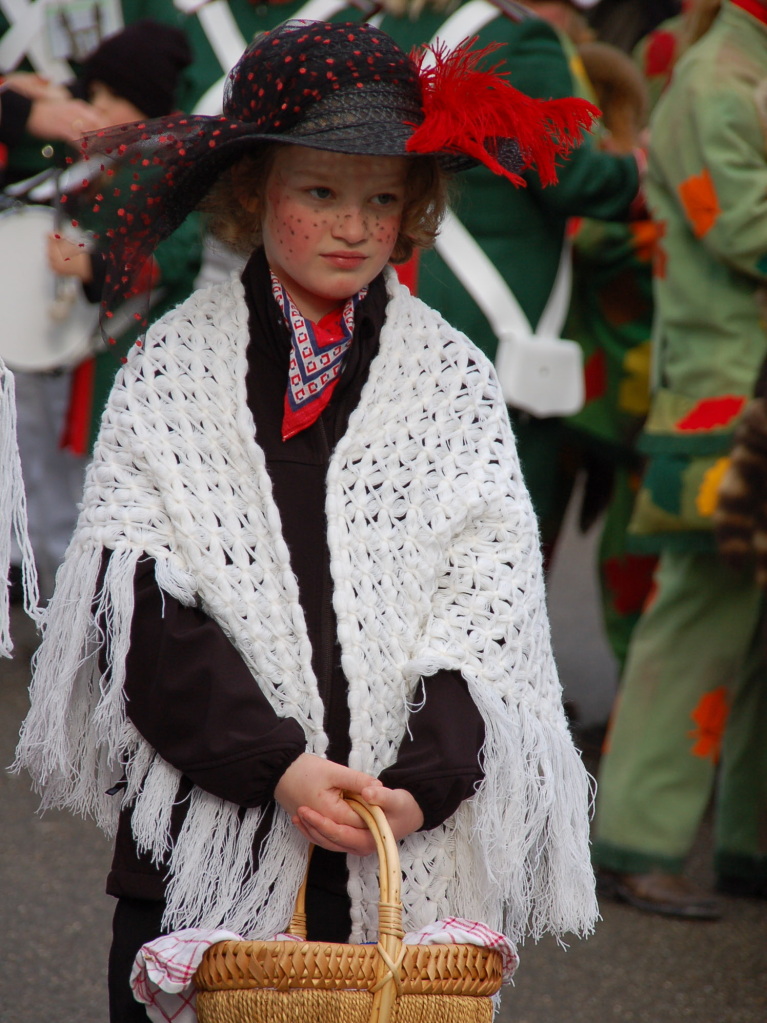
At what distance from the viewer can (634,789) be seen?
143 inches

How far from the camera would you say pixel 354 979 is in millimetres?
1752

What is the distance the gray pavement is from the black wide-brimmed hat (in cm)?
184

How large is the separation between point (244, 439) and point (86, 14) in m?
2.90

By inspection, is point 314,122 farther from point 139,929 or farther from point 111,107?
point 111,107

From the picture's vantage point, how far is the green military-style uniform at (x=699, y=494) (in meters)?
3.39

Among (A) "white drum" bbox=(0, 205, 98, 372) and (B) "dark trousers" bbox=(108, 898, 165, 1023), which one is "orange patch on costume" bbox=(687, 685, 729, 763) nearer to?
(B) "dark trousers" bbox=(108, 898, 165, 1023)

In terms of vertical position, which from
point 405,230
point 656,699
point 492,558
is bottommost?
point 656,699

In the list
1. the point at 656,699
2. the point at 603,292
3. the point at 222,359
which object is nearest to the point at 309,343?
the point at 222,359

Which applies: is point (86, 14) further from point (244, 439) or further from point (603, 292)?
point (244, 439)

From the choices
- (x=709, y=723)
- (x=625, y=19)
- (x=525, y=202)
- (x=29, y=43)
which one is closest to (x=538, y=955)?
(x=709, y=723)

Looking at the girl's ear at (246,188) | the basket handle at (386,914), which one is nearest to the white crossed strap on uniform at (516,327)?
A: the girl's ear at (246,188)

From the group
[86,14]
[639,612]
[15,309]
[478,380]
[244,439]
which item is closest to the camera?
A: [244,439]

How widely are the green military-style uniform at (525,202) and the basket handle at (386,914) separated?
2110 millimetres

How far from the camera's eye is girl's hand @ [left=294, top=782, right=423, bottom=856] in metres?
1.92
